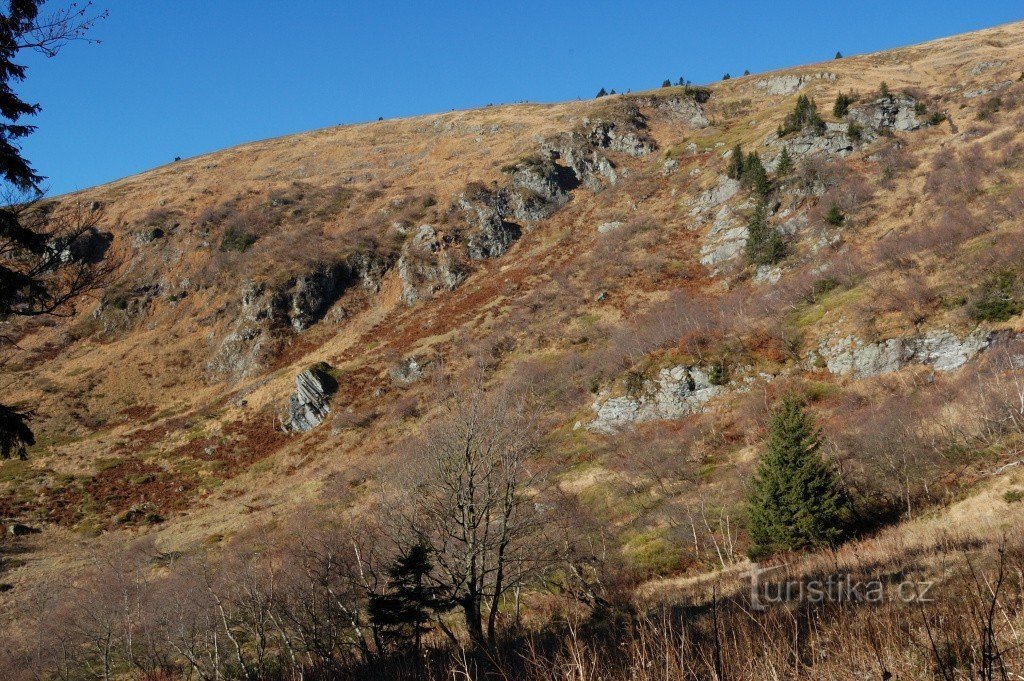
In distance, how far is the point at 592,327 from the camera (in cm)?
4775

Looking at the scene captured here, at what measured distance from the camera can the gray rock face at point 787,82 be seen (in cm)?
8747

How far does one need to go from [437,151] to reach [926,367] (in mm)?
80566

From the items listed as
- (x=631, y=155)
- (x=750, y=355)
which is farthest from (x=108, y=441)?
(x=631, y=155)

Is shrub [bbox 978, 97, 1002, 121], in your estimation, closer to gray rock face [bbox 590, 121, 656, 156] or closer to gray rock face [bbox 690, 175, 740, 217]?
gray rock face [bbox 690, 175, 740, 217]

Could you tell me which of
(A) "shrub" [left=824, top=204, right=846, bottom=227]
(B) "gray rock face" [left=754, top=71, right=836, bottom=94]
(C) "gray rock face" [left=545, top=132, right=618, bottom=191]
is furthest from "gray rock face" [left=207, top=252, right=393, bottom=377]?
(B) "gray rock face" [left=754, top=71, right=836, bottom=94]

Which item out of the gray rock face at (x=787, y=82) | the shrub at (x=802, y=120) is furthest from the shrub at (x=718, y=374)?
the gray rock face at (x=787, y=82)

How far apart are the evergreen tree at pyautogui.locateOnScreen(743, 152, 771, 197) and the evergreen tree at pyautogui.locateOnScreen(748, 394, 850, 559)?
40987 mm

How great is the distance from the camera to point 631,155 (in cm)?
8219

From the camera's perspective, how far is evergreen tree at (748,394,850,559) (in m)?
17.6

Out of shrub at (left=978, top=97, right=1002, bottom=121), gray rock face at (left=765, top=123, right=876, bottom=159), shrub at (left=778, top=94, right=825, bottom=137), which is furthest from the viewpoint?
shrub at (left=778, top=94, right=825, bottom=137)

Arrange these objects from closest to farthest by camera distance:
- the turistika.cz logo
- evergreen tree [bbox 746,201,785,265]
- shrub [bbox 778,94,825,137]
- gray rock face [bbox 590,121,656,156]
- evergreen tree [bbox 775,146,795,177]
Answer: the turistika.cz logo
evergreen tree [bbox 746,201,785,265]
evergreen tree [bbox 775,146,795,177]
shrub [bbox 778,94,825,137]
gray rock face [bbox 590,121,656,156]

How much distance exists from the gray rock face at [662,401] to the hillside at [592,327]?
20cm

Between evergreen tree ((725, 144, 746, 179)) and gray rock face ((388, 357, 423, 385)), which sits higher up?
evergreen tree ((725, 144, 746, 179))

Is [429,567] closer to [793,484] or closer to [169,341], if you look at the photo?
[793,484]
